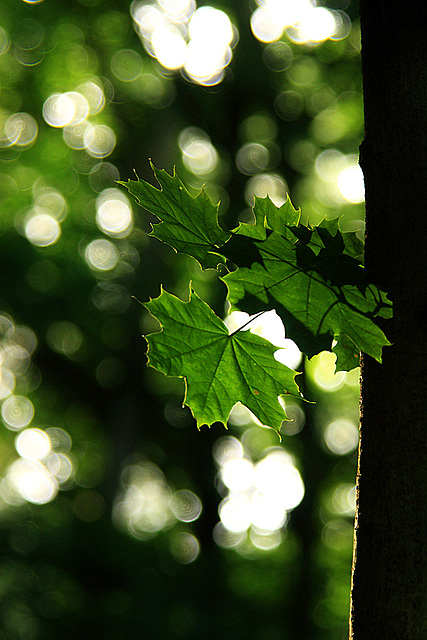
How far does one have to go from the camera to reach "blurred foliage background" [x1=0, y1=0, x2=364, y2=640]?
31.1ft

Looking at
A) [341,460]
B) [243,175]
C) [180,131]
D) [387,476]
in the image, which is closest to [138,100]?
[180,131]

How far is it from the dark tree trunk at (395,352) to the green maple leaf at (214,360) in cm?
19

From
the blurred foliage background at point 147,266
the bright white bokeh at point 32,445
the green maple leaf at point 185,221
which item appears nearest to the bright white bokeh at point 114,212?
the blurred foliage background at point 147,266

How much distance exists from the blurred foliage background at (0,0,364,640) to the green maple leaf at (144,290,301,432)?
8.71 m

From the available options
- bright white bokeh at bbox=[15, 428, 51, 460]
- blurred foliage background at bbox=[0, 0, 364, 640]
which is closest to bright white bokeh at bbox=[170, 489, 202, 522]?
blurred foliage background at bbox=[0, 0, 364, 640]

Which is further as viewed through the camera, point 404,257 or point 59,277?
point 59,277

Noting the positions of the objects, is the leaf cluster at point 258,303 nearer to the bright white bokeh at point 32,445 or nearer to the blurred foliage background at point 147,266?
the blurred foliage background at point 147,266

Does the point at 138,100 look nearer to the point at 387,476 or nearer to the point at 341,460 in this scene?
the point at 341,460

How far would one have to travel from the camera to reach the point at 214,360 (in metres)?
1.06

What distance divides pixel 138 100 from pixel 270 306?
11.1 metres

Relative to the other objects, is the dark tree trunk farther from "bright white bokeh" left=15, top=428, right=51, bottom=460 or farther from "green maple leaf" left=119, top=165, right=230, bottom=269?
"bright white bokeh" left=15, top=428, right=51, bottom=460

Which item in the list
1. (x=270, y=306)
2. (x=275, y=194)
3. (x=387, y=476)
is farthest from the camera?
(x=275, y=194)

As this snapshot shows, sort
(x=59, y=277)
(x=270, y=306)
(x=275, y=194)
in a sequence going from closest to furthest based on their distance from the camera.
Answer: (x=270, y=306)
(x=59, y=277)
(x=275, y=194)

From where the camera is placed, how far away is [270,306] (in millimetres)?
975
